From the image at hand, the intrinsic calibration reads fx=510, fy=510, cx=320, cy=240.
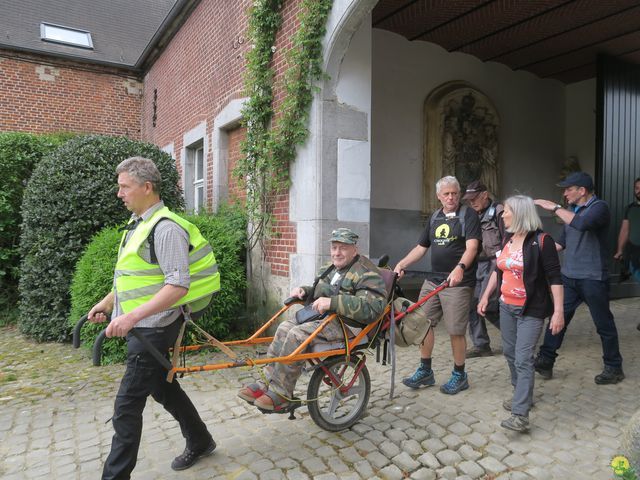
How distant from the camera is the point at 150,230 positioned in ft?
9.07

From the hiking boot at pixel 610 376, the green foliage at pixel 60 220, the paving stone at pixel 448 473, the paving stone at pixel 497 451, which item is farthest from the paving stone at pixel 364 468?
the green foliage at pixel 60 220

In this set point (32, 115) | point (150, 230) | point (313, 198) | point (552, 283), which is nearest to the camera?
point (150, 230)

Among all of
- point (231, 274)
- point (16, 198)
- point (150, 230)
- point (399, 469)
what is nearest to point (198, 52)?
point (16, 198)

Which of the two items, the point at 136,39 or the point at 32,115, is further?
the point at 136,39

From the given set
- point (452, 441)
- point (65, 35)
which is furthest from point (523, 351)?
point (65, 35)

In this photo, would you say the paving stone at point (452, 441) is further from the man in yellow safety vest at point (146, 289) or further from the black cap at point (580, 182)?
the black cap at point (580, 182)

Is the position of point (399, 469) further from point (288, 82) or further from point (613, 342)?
point (288, 82)

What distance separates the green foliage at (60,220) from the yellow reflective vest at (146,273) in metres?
4.08

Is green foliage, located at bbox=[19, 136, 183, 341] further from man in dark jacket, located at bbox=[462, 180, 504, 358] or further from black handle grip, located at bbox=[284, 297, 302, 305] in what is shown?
man in dark jacket, located at bbox=[462, 180, 504, 358]

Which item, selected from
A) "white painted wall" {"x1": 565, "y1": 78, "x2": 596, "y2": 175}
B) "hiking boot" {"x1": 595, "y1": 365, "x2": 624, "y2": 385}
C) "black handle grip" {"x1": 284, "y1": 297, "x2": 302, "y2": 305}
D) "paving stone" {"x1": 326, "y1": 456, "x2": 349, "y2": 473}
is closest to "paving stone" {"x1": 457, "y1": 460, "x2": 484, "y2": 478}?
"paving stone" {"x1": 326, "y1": 456, "x2": 349, "y2": 473}

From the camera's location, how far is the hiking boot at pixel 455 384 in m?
4.26

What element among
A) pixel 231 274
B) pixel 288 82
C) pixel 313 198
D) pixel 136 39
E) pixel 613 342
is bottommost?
pixel 613 342

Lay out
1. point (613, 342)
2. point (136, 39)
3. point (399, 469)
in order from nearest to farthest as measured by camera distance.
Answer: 1. point (399, 469)
2. point (613, 342)
3. point (136, 39)

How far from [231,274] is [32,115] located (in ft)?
35.8
